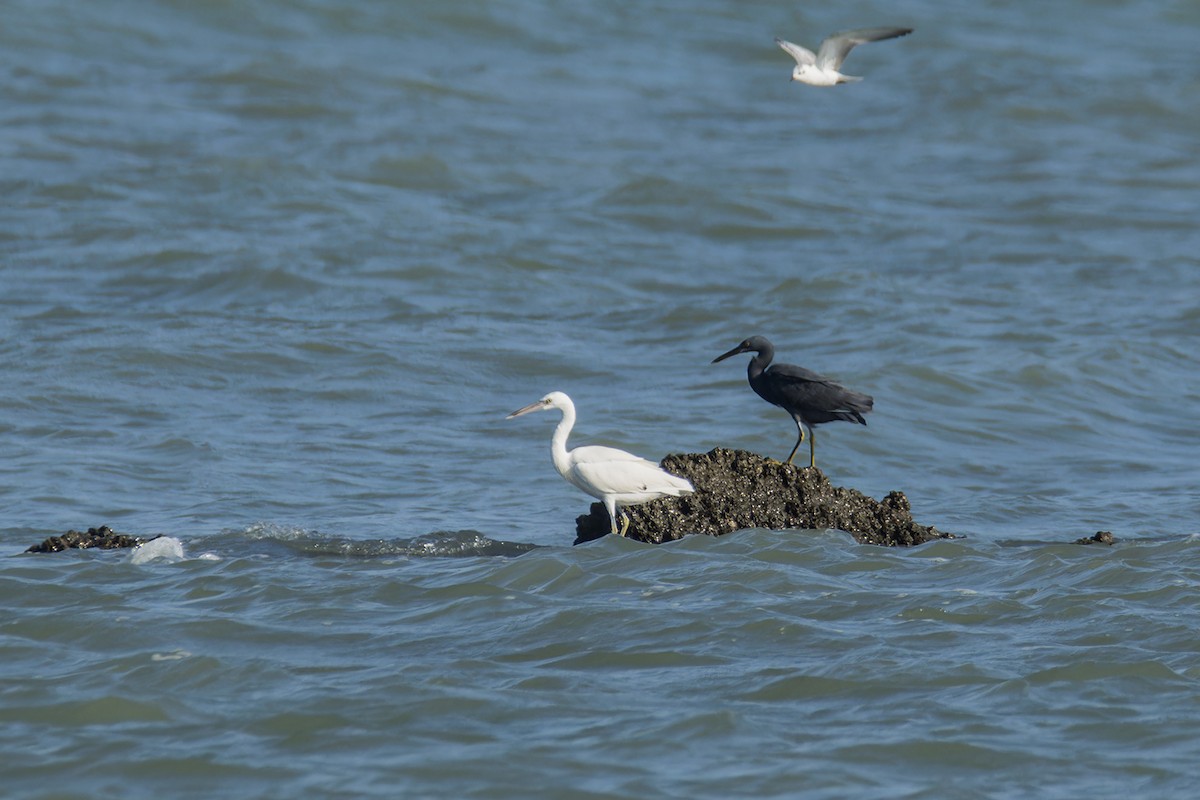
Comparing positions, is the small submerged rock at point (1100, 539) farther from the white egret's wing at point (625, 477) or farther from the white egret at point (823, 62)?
the white egret at point (823, 62)

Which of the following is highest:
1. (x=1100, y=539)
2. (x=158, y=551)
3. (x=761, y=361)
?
(x=761, y=361)

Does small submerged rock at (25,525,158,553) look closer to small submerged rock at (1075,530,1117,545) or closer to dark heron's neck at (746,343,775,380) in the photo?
dark heron's neck at (746,343,775,380)

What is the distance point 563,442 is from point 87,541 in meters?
2.76

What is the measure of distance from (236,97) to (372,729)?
735 inches

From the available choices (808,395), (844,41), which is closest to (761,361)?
(808,395)

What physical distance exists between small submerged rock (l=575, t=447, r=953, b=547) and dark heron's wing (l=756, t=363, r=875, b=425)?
1.70ft

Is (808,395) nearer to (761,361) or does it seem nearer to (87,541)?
(761,361)

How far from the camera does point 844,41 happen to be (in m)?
12.6

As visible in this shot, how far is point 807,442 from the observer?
12.9m

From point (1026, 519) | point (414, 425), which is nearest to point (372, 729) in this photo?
point (1026, 519)

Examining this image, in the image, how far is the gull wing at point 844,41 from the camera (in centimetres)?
1148

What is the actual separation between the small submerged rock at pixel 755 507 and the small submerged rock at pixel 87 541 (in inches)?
113

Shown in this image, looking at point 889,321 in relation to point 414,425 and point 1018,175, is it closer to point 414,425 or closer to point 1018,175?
point 414,425

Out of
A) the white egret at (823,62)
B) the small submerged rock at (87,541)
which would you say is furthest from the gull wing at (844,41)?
the small submerged rock at (87,541)
